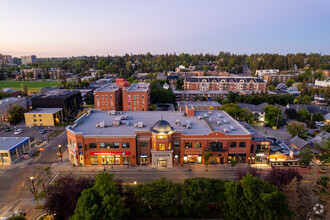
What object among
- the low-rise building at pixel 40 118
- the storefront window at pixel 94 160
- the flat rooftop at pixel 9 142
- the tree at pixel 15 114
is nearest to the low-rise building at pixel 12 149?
the flat rooftop at pixel 9 142

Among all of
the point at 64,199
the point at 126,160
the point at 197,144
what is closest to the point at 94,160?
the point at 126,160

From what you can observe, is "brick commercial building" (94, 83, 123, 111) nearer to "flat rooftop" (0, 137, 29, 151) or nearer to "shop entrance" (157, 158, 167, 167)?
"flat rooftop" (0, 137, 29, 151)

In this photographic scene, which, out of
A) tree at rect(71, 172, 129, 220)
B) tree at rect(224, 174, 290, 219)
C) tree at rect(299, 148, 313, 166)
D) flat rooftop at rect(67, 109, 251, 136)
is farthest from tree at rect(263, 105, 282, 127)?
tree at rect(71, 172, 129, 220)

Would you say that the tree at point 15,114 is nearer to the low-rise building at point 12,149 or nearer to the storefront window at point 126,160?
the low-rise building at point 12,149

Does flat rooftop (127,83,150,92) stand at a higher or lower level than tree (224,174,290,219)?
higher

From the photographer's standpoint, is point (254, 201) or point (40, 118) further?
point (40, 118)

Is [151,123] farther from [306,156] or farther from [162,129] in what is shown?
[306,156]
